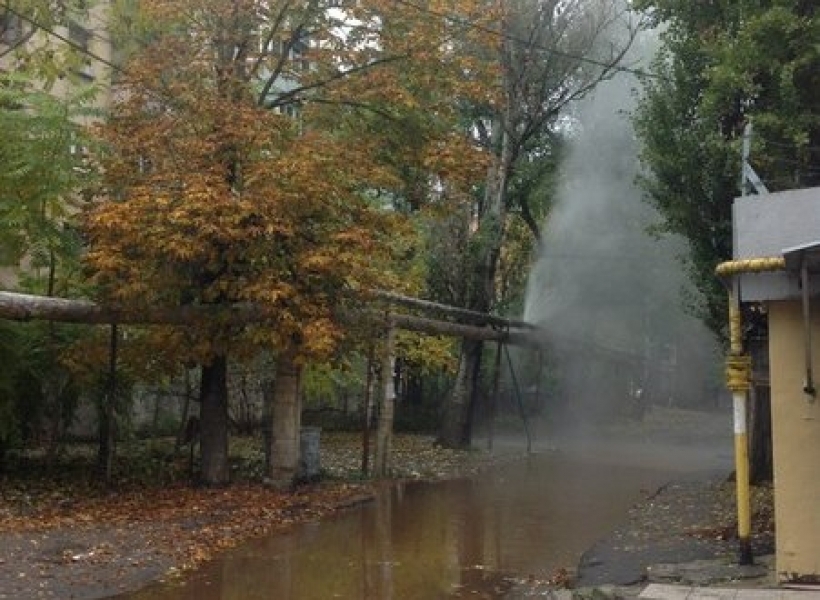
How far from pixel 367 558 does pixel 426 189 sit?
316 inches

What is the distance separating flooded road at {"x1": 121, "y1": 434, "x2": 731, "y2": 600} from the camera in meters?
9.68

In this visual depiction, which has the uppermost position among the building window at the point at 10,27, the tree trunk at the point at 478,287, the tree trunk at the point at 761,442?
the building window at the point at 10,27

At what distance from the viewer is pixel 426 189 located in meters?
17.6

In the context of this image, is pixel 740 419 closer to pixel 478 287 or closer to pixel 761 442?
pixel 761 442

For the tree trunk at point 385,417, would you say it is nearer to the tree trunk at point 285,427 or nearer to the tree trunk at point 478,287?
the tree trunk at point 285,427

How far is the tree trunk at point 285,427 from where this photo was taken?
15444mm

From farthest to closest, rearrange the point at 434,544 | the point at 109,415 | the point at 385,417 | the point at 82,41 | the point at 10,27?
the point at 82,41 → the point at 10,27 → the point at 385,417 → the point at 109,415 → the point at 434,544

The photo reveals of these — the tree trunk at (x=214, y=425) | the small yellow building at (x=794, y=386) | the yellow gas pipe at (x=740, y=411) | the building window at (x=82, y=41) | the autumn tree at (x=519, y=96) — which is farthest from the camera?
the autumn tree at (x=519, y=96)

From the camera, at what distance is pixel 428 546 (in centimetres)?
1209

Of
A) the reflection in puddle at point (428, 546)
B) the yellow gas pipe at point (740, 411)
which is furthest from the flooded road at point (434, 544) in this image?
the yellow gas pipe at point (740, 411)

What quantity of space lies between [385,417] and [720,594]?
10761 millimetres

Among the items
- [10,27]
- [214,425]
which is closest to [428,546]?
[214,425]

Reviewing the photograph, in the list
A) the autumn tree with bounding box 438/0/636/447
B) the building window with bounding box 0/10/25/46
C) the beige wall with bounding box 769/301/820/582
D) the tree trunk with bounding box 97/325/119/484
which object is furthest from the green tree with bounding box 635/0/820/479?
the building window with bounding box 0/10/25/46

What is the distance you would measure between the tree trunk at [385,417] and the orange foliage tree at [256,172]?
1965mm
